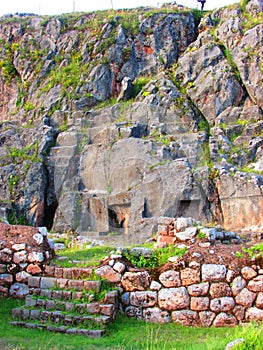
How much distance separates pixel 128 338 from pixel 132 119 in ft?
57.8

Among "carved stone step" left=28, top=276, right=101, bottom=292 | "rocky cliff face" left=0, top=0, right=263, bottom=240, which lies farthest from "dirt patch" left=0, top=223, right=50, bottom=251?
"rocky cliff face" left=0, top=0, right=263, bottom=240

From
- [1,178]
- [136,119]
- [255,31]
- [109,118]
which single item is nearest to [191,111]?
[136,119]

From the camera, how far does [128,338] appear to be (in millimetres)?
6648

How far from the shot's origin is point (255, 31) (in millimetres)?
24312

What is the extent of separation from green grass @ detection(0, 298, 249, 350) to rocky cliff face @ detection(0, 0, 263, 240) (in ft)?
33.9

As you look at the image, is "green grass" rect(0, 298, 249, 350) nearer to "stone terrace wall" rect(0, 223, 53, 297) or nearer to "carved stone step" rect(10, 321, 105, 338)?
"carved stone step" rect(10, 321, 105, 338)

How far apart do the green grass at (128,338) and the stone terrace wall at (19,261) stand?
2.35 feet

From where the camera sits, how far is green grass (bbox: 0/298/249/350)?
5918 mm

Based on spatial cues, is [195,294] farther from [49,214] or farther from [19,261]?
[49,214]

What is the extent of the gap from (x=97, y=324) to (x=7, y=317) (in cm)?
176

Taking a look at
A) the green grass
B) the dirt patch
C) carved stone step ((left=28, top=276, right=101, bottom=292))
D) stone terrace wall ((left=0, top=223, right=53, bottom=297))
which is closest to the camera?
the green grass

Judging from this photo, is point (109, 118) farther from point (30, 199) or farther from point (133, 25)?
point (133, 25)

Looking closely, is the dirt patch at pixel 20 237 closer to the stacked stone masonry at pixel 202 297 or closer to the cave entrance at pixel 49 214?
the stacked stone masonry at pixel 202 297

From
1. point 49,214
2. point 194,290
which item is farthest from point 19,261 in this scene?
point 49,214
